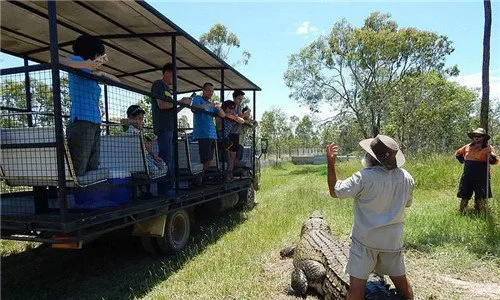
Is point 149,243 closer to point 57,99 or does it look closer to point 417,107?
point 57,99

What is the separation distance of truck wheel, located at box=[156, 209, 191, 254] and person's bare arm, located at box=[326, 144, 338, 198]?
269 cm

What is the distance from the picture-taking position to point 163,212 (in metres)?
4.60

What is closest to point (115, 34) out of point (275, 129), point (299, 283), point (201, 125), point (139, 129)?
point (139, 129)

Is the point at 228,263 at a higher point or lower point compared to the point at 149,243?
lower

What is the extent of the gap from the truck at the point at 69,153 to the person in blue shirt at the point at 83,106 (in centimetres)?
11

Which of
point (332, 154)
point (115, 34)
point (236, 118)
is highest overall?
point (115, 34)

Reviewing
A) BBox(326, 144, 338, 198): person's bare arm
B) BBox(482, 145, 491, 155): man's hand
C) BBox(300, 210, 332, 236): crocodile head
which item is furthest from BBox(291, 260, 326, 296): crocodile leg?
BBox(482, 145, 491, 155): man's hand

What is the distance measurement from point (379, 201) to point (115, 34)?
4.15 m

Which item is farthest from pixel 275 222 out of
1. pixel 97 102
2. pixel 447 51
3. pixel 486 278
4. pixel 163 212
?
pixel 447 51

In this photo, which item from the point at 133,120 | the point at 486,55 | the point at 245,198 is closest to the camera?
the point at 133,120

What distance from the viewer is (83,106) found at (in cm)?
358

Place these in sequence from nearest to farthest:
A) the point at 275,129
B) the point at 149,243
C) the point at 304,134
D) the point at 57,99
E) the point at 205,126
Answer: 1. the point at 57,99
2. the point at 149,243
3. the point at 205,126
4. the point at 275,129
5. the point at 304,134

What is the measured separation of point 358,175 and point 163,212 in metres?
2.73

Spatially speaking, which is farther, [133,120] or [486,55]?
[486,55]
